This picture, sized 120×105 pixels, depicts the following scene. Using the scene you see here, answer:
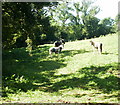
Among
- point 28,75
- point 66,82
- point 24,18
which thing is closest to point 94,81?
point 66,82

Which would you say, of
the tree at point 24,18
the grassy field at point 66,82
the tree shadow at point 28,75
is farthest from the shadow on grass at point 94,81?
the tree at point 24,18

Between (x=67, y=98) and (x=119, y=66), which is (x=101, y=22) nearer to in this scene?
(x=119, y=66)

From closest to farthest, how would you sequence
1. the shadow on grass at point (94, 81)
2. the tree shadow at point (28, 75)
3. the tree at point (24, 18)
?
the shadow on grass at point (94, 81) < the tree shadow at point (28, 75) < the tree at point (24, 18)

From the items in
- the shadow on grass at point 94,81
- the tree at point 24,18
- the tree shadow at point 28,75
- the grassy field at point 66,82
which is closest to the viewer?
the grassy field at point 66,82

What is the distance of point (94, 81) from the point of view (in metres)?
14.6

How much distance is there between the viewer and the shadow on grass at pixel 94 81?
13.3 meters

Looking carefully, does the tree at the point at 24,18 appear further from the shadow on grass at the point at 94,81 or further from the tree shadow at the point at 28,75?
the shadow on grass at the point at 94,81

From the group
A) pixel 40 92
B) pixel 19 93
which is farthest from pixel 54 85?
pixel 19 93

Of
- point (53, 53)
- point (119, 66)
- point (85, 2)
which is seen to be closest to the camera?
point (119, 66)

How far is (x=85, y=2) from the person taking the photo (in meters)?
86.9

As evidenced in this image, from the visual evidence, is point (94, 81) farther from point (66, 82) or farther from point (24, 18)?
point (24, 18)

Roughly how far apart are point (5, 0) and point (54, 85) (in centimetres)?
827

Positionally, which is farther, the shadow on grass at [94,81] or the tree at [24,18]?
the tree at [24,18]

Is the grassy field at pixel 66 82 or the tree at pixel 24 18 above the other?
the tree at pixel 24 18
